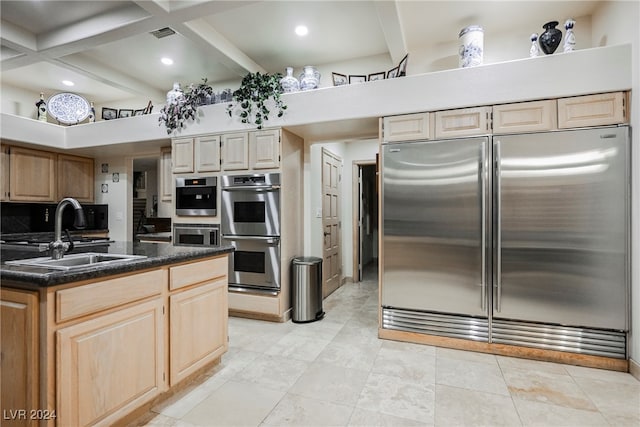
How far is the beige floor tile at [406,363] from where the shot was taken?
2295 mm

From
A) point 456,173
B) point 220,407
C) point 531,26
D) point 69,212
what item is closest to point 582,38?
point 531,26

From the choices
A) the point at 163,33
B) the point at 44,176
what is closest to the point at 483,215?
the point at 163,33

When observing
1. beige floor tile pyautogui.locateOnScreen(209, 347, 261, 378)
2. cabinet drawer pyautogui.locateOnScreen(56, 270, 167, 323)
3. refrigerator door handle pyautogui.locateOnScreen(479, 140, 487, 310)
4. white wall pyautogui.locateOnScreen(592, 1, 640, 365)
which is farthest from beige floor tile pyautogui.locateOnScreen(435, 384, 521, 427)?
cabinet drawer pyautogui.locateOnScreen(56, 270, 167, 323)

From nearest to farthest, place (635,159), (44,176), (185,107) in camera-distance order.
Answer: (635,159) < (185,107) < (44,176)

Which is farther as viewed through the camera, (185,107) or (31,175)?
(31,175)

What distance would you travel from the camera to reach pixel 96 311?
4.91ft

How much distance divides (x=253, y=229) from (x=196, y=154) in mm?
1147

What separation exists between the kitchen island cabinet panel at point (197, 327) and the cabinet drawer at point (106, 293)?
0.64ft

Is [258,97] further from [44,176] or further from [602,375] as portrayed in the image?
[602,375]

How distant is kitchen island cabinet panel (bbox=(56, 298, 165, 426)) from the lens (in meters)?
1.38

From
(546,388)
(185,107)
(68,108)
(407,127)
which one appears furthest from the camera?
(68,108)

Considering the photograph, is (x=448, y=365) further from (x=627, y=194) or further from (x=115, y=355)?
(x=115, y=355)

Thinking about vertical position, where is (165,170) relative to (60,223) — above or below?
above

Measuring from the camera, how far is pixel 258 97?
3.36 metres
